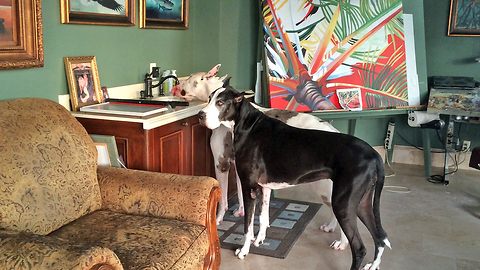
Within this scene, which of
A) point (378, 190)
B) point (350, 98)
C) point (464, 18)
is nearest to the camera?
point (378, 190)

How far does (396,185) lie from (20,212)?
3507 mm

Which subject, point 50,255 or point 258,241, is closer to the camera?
point 50,255

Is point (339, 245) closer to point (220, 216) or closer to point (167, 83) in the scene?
point (220, 216)

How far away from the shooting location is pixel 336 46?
443 cm

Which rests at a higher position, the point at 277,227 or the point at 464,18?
the point at 464,18

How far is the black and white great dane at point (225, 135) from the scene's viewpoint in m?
Answer: 3.13

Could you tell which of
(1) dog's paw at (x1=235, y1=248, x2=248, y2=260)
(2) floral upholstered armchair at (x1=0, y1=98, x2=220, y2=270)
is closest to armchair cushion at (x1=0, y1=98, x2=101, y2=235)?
(2) floral upholstered armchair at (x1=0, y1=98, x2=220, y2=270)

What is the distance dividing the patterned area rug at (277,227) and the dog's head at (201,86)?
954 millimetres

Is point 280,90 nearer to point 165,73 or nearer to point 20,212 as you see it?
point 165,73

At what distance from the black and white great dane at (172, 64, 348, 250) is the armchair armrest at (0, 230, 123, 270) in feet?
5.87

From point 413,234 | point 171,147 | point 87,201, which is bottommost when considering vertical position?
point 413,234

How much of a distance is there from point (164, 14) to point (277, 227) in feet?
6.59

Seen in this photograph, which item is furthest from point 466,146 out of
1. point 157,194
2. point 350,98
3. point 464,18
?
point 157,194

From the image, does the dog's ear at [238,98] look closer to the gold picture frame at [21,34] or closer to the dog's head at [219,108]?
the dog's head at [219,108]
